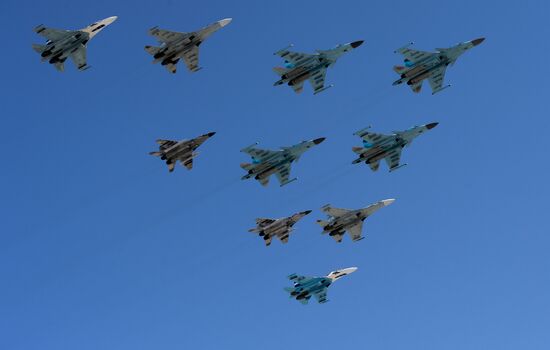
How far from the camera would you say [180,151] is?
158 metres

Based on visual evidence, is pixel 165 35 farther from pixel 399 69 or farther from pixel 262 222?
pixel 399 69

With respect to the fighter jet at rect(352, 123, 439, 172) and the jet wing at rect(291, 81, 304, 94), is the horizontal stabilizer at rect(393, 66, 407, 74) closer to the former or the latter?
the fighter jet at rect(352, 123, 439, 172)

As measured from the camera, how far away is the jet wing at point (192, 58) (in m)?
157

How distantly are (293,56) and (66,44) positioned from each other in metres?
31.2

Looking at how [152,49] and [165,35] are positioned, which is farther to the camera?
[165,35]

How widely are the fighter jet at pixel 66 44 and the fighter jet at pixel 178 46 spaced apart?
310 inches

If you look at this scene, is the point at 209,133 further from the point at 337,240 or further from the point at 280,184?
the point at 337,240

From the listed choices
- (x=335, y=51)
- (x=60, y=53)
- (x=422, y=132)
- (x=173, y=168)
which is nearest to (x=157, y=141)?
(x=173, y=168)

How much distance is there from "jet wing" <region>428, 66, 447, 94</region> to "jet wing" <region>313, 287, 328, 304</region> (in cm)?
3372

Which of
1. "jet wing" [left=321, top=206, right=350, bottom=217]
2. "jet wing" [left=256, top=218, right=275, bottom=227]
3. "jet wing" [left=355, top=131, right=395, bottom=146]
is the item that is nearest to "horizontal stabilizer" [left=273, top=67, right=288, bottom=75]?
"jet wing" [left=355, top=131, right=395, bottom=146]

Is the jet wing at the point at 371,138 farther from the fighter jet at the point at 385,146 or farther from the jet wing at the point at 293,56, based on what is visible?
the jet wing at the point at 293,56

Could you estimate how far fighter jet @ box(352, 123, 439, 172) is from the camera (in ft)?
526

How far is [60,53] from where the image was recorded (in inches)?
6009

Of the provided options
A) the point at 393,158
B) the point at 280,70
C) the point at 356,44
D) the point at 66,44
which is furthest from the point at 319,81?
the point at 66,44
